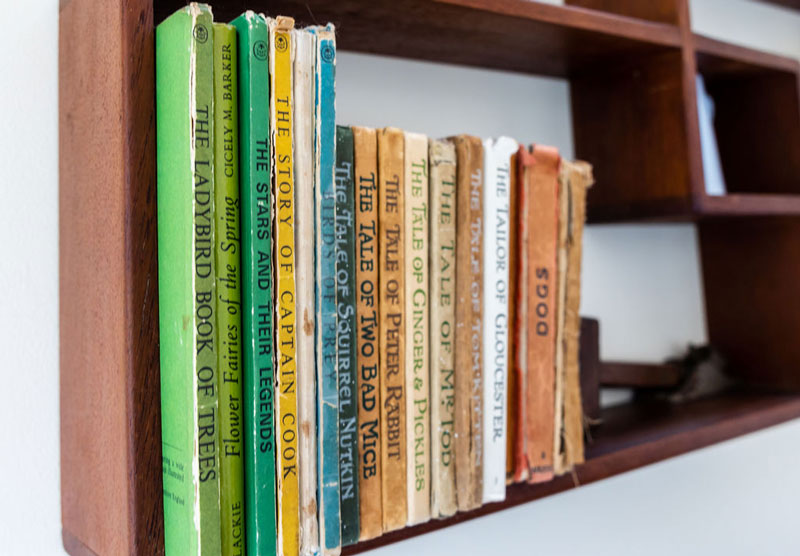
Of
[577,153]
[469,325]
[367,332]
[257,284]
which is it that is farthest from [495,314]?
[577,153]

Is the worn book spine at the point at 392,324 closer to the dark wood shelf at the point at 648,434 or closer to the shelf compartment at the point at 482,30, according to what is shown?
the dark wood shelf at the point at 648,434

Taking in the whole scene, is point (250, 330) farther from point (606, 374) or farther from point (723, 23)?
point (723, 23)

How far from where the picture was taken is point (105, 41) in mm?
484

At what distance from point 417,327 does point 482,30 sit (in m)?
0.33

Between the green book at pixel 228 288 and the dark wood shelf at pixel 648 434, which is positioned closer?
the green book at pixel 228 288

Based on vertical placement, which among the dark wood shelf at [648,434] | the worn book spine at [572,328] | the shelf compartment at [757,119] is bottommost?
the dark wood shelf at [648,434]

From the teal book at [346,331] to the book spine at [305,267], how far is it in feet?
0.11

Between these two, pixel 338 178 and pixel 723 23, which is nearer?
pixel 338 178

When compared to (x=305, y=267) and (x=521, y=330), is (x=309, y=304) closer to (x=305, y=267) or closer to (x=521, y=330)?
(x=305, y=267)

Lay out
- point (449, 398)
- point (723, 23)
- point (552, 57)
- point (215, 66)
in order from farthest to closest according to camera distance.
→ point (723, 23), point (552, 57), point (449, 398), point (215, 66)

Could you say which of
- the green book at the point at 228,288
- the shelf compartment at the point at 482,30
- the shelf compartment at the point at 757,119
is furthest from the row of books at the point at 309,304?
the shelf compartment at the point at 757,119

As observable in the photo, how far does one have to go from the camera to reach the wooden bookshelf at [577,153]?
0.46 m

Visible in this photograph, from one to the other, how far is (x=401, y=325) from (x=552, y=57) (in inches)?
17.3

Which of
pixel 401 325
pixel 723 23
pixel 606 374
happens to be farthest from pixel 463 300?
pixel 723 23
